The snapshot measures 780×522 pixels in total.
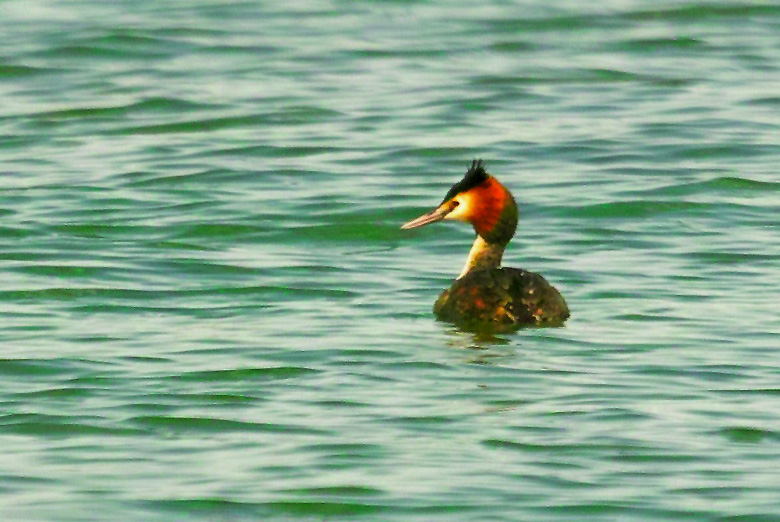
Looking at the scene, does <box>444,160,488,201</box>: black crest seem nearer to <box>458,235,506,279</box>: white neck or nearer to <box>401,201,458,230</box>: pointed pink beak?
<box>401,201,458,230</box>: pointed pink beak

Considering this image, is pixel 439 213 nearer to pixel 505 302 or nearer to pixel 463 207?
pixel 463 207

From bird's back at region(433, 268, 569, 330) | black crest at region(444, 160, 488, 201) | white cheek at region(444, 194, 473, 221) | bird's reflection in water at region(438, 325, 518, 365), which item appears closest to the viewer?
bird's reflection in water at region(438, 325, 518, 365)

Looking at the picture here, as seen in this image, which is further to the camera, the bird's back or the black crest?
the black crest

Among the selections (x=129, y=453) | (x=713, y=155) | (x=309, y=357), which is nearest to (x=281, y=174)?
(x=713, y=155)

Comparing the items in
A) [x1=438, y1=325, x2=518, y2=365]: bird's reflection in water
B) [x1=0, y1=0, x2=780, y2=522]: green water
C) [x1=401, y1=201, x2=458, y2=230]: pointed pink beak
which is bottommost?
[x1=438, y1=325, x2=518, y2=365]: bird's reflection in water

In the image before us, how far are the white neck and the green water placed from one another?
1.28 feet

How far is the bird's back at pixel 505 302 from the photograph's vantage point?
12.0 metres

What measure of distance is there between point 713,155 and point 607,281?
192 inches

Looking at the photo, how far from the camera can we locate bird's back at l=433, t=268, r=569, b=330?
11969 mm

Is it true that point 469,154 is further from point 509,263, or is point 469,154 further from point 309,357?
point 309,357

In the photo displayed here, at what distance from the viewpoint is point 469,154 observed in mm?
18391

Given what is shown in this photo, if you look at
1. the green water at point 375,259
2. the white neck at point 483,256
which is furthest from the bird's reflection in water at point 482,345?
the white neck at point 483,256

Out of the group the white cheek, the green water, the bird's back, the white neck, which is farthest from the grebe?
the white cheek

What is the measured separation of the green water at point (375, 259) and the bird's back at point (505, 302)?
119 mm
